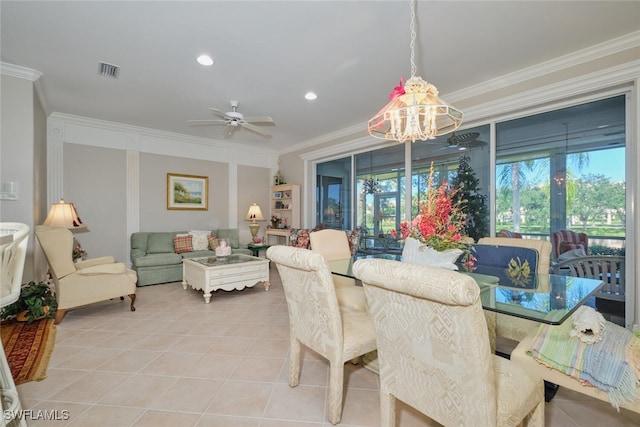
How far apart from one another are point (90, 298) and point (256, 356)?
2.10m

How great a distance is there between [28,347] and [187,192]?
353cm

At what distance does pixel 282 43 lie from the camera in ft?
8.14

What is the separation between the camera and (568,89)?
2.66m

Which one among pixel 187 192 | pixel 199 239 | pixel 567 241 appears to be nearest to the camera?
pixel 567 241

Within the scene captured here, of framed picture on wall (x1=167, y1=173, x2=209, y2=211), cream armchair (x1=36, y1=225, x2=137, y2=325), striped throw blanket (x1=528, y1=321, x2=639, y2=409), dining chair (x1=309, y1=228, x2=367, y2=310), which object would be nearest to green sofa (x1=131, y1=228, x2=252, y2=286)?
framed picture on wall (x1=167, y1=173, x2=209, y2=211)

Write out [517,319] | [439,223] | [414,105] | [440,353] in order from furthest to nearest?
1. [517,319]
2. [439,223]
3. [414,105]
4. [440,353]

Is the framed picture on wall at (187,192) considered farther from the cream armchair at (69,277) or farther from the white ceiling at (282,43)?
the cream armchair at (69,277)

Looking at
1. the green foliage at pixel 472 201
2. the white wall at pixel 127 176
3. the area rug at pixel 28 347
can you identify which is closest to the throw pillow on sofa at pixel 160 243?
the white wall at pixel 127 176

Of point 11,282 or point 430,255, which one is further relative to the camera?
point 430,255

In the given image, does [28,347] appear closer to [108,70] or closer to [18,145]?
[18,145]

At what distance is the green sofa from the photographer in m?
4.46

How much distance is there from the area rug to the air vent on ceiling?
8.60ft

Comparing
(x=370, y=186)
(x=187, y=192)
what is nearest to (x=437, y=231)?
(x=370, y=186)

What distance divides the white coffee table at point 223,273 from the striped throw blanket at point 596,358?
3270mm
